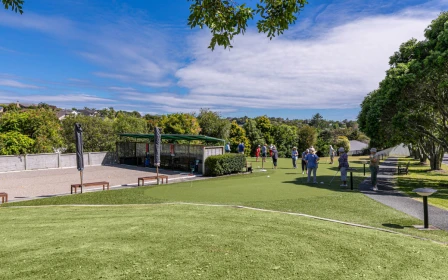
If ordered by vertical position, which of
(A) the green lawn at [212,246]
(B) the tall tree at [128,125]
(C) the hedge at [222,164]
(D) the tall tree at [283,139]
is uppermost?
(B) the tall tree at [128,125]

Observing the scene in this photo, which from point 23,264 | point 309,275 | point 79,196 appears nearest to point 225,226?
point 309,275

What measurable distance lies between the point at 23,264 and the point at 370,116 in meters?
16.7

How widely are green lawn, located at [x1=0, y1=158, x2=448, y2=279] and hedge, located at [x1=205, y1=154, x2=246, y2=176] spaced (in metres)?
9.97

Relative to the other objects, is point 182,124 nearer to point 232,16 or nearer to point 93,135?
point 93,135

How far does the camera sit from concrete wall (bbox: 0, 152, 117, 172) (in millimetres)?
21156

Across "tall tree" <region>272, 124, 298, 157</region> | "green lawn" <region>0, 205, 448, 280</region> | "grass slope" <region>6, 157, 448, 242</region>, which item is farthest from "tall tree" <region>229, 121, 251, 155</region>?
"green lawn" <region>0, 205, 448, 280</region>

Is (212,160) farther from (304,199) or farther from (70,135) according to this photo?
Answer: (70,135)

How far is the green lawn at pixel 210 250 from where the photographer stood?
4.13m

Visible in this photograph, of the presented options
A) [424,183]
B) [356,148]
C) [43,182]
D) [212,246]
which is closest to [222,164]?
[43,182]

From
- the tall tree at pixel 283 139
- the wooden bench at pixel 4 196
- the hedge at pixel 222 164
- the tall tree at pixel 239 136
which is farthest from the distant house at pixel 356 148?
the wooden bench at pixel 4 196

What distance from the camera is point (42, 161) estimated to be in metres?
22.8

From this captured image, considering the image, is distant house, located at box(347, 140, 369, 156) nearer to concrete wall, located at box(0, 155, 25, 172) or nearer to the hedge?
the hedge

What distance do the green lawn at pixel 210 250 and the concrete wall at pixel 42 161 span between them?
17.2 metres

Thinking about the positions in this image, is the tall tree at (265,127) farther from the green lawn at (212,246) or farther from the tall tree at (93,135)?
the green lawn at (212,246)
